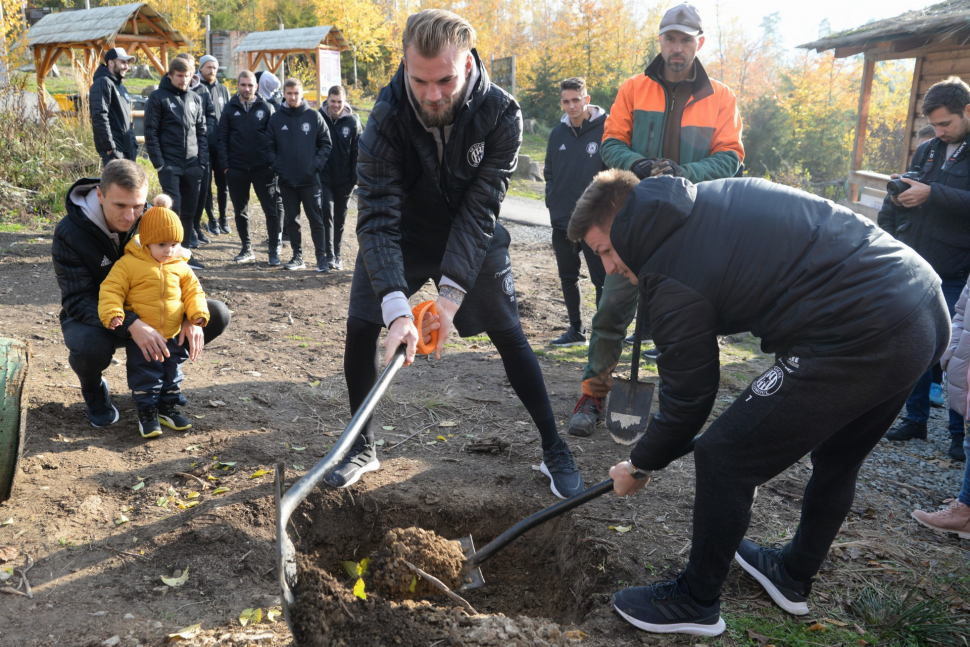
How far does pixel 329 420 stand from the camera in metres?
4.08

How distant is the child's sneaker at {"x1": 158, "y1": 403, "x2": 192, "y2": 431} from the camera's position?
12.3 feet

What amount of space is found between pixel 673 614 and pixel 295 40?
19.7 m

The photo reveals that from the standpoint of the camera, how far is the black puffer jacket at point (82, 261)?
3463 millimetres

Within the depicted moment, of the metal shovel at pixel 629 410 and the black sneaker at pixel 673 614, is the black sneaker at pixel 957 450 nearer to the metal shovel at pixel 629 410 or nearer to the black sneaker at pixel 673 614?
the metal shovel at pixel 629 410

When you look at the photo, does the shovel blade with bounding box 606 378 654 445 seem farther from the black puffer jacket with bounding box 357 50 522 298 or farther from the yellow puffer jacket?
the yellow puffer jacket

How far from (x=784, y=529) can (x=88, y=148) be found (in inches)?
402

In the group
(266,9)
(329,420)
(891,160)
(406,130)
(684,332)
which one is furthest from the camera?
(266,9)

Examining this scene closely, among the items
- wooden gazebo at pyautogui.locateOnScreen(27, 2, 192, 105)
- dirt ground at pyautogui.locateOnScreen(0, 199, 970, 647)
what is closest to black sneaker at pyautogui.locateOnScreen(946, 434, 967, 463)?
A: dirt ground at pyautogui.locateOnScreen(0, 199, 970, 647)

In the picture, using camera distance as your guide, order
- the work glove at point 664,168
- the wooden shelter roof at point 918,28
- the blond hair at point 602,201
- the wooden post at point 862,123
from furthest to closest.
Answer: the wooden post at point 862,123, the wooden shelter roof at point 918,28, the work glove at point 664,168, the blond hair at point 602,201

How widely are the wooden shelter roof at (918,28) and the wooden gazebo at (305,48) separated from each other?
1105cm

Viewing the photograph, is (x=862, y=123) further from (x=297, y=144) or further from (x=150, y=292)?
(x=150, y=292)

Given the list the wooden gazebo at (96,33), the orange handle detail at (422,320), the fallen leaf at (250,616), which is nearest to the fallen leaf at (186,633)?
the fallen leaf at (250,616)

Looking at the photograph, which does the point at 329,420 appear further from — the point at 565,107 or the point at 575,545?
the point at 565,107

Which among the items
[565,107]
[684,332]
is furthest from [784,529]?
[565,107]
